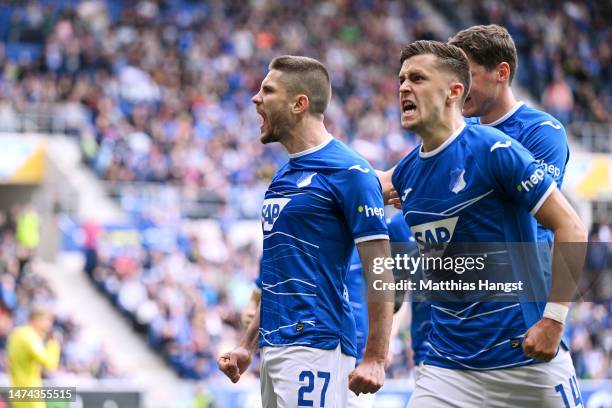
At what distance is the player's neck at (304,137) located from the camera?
552cm

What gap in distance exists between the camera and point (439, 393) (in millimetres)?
4895

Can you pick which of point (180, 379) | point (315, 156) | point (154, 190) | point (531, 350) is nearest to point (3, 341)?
point (180, 379)

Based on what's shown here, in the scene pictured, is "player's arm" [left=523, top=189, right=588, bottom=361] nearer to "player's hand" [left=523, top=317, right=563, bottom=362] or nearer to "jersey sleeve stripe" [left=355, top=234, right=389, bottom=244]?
"player's hand" [left=523, top=317, right=563, bottom=362]

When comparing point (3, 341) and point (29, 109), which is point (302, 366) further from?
point (29, 109)

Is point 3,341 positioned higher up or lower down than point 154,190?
lower down

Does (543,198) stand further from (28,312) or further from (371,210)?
(28,312)

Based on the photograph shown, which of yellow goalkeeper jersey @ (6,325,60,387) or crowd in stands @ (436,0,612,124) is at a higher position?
crowd in stands @ (436,0,612,124)

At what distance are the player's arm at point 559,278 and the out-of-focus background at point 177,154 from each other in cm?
960

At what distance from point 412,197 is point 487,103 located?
0.73 meters

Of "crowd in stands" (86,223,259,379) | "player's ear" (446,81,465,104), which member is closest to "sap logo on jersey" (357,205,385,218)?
"player's ear" (446,81,465,104)

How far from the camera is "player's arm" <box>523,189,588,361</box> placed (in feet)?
14.4

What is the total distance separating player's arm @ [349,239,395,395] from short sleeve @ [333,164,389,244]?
0.16 feet

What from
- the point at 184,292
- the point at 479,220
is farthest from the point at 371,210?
the point at 184,292

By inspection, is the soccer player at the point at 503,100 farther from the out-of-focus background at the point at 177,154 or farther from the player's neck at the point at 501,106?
the out-of-focus background at the point at 177,154
